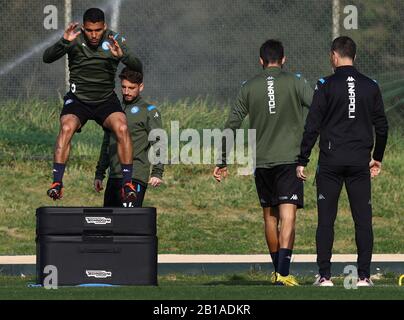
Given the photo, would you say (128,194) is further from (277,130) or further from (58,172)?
(277,130)

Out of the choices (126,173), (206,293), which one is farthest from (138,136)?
(206,293)

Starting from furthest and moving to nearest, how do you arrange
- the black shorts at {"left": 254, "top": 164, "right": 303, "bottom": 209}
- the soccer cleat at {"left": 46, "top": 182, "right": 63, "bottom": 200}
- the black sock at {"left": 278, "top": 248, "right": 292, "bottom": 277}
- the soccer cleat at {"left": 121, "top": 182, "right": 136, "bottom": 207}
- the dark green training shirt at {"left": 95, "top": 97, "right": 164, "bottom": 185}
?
the dark green training shirt at {"left": 95, "top": 97, "right": 164, "bottom": 185} < the soccer cleat at {"left": 46, "top": 182, "right": 63, "bottom": 200} < the soccer cleat at {"left": 121, "top": 182, "right": 136, "bottom": 207} < the black shorts at {"left": 254, "top": 164, "right": 303, "bottom": 209} < the black sock at {"left": 278, "top": 248, "right": 292, "bottom": 277}

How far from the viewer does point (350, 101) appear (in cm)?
1235

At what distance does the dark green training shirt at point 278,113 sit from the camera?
13320 mm

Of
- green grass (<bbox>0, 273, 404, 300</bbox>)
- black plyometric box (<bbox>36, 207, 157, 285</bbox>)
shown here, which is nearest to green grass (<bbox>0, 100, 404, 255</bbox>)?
black plyometric box (<bbox>36, 207, 157, 285</bbox>)

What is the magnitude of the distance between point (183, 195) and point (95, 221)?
24.5 feet

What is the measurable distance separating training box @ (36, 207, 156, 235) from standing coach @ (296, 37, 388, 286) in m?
1.37

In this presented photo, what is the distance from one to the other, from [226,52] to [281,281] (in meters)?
8.25

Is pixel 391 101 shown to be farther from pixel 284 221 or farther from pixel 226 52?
pixel 284 221

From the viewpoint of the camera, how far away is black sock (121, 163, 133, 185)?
13.8 metres

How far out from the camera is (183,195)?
1989cm

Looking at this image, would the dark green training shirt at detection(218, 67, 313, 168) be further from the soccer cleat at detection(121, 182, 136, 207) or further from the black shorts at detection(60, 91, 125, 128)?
the black shorts at detection(60, 91, 125, 128)

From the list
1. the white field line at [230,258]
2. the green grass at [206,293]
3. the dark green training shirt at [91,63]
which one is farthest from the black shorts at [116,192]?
the green grass at [206,293]

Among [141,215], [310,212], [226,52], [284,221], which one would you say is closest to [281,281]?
[284,221]
